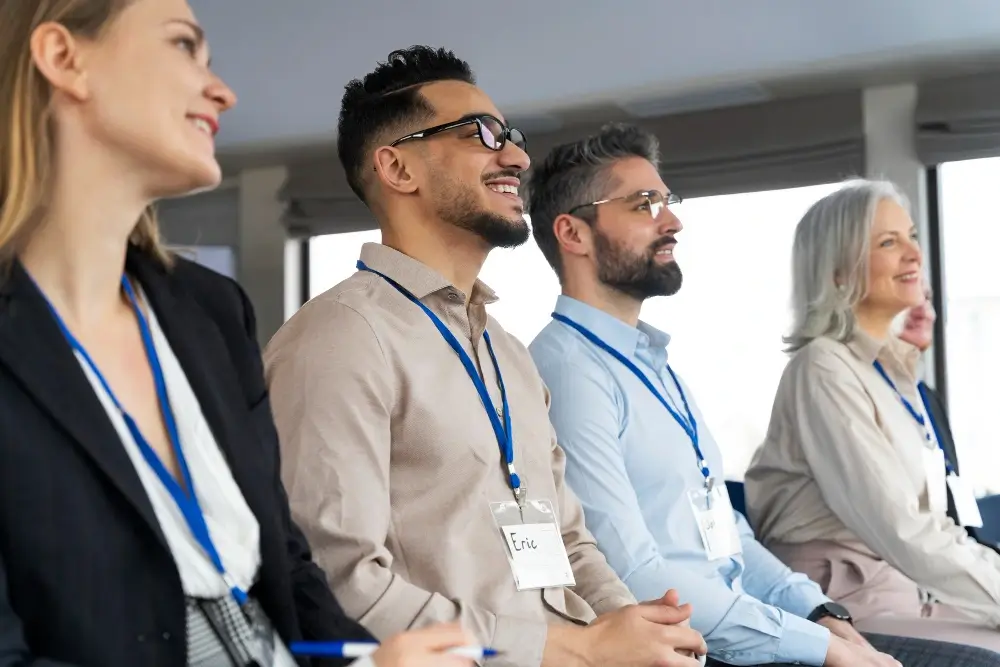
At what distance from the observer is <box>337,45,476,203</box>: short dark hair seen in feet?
7.36

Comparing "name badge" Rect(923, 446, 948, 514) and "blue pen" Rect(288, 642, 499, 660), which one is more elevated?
"name badge" Rect(923, 446, 948, 514)

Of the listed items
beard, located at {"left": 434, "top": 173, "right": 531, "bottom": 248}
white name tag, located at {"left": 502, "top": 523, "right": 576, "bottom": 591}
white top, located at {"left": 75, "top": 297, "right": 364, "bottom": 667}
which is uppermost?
beard, located at {"left": 434, "top": 173, "right": 531, "bottom": 248}

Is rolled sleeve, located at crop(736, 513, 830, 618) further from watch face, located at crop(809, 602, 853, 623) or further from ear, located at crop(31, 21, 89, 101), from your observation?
ear, located at crop(31, 21, 89, 101)

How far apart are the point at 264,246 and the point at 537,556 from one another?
7.07 m

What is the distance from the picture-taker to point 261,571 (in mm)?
1215

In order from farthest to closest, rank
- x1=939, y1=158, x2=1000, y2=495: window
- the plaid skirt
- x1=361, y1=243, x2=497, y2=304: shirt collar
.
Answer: x1=939, y1=158, x2=1000, y2=495: window → x1=361, y1=243, x2=497, y2=304: shirt collar → the plaid skirt

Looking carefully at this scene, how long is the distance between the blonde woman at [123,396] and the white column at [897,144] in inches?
215

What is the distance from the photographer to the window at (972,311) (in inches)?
239

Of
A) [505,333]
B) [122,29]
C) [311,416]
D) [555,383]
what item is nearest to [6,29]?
[122,29]

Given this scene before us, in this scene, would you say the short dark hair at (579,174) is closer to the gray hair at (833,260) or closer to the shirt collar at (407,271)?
the gray hair at (833,260)

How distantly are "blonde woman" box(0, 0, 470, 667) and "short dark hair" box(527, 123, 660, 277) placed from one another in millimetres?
1670

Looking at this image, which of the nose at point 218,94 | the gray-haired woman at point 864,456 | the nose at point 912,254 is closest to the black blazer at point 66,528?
the nose at point 218,94

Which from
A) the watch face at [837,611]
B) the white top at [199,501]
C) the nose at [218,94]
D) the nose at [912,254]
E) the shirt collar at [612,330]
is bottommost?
the watch face at [837,611]

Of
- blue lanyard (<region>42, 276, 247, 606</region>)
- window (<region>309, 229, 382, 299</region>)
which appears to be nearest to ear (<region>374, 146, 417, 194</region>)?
blue lanyard (<region>42, 276, 247, 606</region>)
